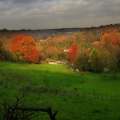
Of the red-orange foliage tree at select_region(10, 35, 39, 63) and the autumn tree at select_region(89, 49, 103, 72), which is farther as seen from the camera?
the red-orange foliage tree at select_region(10, 35, 39, 63)

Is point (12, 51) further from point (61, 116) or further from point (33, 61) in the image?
point (61, 116)

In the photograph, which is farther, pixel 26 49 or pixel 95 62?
pixel 26 49

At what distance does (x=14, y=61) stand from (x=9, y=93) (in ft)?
204

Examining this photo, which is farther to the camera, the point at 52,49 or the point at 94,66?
the point at 52,49

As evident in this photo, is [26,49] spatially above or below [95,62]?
above

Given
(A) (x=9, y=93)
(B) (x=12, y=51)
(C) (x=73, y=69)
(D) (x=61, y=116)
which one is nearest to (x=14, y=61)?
(B) (x=12, y=51)

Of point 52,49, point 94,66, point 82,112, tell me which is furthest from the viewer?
point 52,49

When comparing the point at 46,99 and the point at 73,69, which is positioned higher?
the point at 46,99

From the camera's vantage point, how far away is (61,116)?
20.2m

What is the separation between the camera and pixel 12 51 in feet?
319

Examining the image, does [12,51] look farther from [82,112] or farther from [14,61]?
[82,112]

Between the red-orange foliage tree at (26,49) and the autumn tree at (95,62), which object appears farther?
the red-orange foliage tree at (26,49)

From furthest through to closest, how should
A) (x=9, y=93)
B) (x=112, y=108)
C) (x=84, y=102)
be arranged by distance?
1. (x=9, y=93)
2. (x=84, y=102)
3. (x=112, y=108)

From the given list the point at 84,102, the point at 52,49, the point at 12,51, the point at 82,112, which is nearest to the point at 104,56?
the point at 12,51
